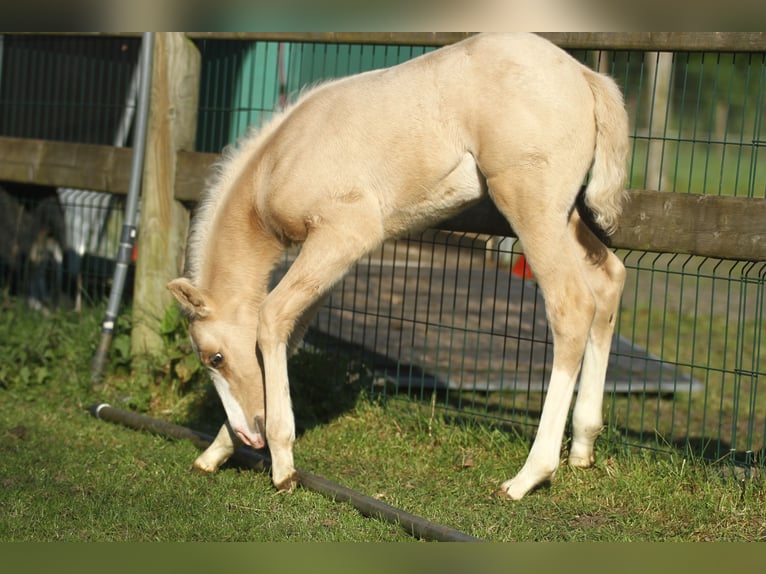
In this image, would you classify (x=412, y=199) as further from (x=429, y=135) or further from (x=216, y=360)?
(x=216, y=360)

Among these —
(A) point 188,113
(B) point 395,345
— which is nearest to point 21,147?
(A) point 188,113

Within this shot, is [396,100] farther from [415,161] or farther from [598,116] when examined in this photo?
[598,116]

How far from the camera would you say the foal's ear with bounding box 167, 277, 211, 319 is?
4.47 meters

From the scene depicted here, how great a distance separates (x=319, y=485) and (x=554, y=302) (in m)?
1.39

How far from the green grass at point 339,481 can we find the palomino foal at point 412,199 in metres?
0.25

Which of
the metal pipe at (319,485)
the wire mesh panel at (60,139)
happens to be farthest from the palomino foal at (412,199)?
the wire mesh panel at (60,139)

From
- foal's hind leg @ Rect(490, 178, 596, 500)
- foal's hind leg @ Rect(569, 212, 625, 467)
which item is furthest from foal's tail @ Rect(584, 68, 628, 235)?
foal's hind leg @ Rect(569, 212, 625, 467)

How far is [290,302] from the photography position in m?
4.27

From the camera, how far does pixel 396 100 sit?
14.3ft

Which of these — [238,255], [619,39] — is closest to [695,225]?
[619,39]

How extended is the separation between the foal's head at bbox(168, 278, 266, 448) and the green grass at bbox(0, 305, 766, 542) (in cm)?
29

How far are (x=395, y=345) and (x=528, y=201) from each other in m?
3.43

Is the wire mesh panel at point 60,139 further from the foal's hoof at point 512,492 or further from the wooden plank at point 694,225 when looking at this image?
the wooden plank at point 694,225

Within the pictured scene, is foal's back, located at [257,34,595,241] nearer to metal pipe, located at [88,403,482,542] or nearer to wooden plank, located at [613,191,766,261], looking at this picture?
wooden plank, located at [613,191,766,261]
